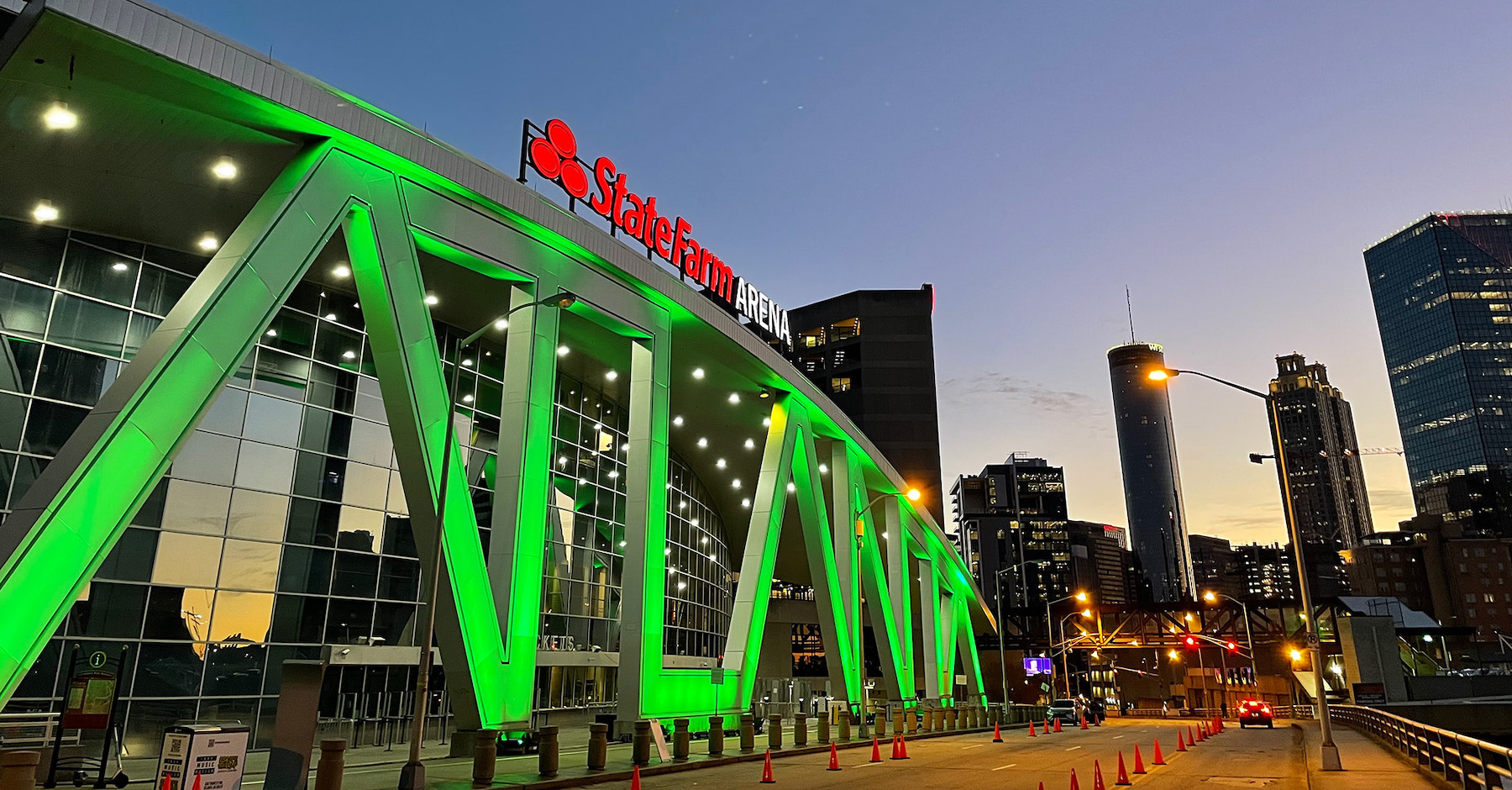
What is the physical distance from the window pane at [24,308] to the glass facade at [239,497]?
4cm

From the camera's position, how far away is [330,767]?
46.5 feet

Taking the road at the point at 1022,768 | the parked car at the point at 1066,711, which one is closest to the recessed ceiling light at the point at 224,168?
the road at the point at 1022,768

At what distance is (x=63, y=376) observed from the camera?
22.9 meters

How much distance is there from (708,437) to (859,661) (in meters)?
13.7

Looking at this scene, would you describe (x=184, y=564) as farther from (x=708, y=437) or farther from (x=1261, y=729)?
(x=1261, y=729)

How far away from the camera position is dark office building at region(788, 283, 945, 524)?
3551 inches

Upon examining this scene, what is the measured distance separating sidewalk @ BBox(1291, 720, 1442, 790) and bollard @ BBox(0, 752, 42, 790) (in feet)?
65.5

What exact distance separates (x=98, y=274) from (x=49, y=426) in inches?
159

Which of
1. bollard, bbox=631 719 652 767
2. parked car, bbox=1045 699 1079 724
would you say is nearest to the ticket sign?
bollard, bbox=631 719 652 767

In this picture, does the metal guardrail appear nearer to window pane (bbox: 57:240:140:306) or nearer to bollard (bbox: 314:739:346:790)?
bollard (bbox: 314:739:346:790)

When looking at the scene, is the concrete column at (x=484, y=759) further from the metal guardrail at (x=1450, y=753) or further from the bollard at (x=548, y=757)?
the metal guardrail at (x=1450, y=753)

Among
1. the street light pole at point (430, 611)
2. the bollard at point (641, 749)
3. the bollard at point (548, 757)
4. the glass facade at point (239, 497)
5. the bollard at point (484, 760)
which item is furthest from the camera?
the glass facade at point (239, 497)

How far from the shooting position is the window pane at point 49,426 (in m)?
22.1

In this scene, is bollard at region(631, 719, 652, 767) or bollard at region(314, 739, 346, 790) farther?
bollard at region(631, 719, 652, 767)
